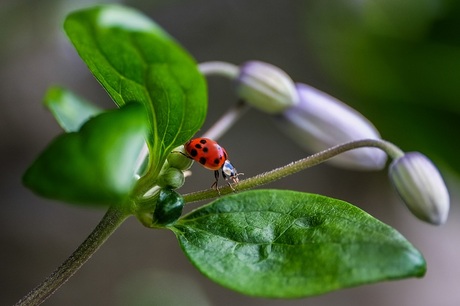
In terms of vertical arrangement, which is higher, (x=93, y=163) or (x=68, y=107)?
(x=93, y=163)

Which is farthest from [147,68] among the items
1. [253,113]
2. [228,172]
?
[253,113]

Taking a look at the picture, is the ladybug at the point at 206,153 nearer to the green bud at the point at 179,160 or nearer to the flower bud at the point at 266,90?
the green bud at the point at 179,160

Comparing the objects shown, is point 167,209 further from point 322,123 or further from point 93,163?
point 322,123

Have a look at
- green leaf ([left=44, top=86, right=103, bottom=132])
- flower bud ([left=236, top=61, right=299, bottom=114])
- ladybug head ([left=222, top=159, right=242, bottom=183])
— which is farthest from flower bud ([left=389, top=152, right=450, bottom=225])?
green leaf ([left=44, top=86, right=103, bottom=132])

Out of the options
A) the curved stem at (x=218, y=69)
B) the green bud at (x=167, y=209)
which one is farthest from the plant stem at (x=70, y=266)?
the curved stem at (x=218, y=69)

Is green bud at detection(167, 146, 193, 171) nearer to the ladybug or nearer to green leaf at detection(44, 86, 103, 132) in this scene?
the ladybug

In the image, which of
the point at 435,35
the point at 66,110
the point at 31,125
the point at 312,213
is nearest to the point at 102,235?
the point at 312,213

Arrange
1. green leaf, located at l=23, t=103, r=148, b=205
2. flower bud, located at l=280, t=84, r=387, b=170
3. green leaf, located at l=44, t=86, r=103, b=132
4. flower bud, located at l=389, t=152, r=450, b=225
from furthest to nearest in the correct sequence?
flower bud, located at l=280, t=84, r=387, b=170 → green leaf, located at l=44, t=86, r=103, b=132 → flower bud, located at l=389, t=152, r=450, b=225 → green leaf, located at l=23, t=103, r=148, b=205
